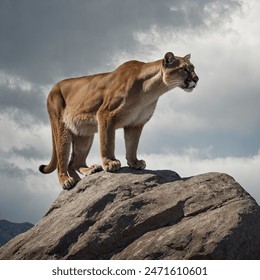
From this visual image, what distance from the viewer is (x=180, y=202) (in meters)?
10.1

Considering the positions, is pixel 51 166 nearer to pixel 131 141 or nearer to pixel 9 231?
pixel 131 141

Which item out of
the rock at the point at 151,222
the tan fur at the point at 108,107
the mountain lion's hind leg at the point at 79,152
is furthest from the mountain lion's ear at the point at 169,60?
the mountain lion's hind leg at the point at 79,152

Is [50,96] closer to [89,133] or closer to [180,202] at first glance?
[89,133]

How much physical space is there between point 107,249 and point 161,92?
371cm

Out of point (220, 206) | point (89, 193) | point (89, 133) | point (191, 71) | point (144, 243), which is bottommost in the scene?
point (144, 243)

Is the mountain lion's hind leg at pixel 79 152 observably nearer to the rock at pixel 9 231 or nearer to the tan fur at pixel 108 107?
the tan fur at pixel 108 107

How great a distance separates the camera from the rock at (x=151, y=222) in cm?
938

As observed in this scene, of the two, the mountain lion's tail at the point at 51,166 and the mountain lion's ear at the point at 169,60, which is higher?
the mountain lion's ear at the point at 169,60

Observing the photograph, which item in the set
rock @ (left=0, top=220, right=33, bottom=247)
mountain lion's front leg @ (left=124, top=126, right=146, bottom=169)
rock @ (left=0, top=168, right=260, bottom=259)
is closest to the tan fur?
mountain lion's front leg @ (left=124, top=126, right=146, bottom=169)

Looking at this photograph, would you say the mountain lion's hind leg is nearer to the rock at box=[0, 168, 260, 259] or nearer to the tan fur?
the tan fur

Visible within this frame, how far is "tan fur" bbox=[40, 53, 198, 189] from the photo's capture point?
37.2ft

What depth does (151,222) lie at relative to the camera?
10.0m

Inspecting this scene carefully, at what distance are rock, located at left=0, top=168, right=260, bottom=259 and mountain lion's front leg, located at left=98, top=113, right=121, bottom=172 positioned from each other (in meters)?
0.22

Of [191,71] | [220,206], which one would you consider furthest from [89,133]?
[220,206]
